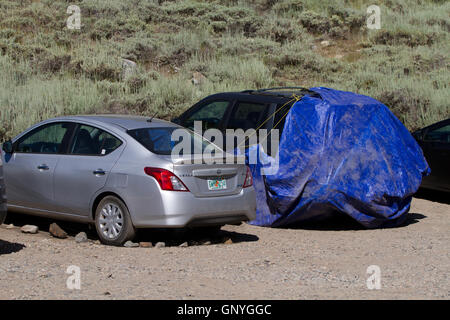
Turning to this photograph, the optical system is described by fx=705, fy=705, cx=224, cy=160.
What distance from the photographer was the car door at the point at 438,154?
39.4 ft

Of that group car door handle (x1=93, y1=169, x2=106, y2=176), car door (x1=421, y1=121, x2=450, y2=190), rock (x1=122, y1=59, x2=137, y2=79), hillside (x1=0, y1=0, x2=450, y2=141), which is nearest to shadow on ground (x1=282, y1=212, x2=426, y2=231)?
car door (x1=421, y1=121, x2=450, y2=190)

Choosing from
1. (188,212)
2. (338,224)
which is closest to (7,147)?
(188,212)

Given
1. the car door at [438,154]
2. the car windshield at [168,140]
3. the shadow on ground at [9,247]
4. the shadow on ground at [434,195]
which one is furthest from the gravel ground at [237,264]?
the shadow on ground at [434,195]

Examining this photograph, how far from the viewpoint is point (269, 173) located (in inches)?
389

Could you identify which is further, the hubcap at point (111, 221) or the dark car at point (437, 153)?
the dark car at point (437, 153)

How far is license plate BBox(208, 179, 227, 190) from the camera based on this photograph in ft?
26.9

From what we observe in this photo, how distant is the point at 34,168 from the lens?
8.94 metres

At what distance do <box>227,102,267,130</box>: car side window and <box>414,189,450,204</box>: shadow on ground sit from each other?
4381mm

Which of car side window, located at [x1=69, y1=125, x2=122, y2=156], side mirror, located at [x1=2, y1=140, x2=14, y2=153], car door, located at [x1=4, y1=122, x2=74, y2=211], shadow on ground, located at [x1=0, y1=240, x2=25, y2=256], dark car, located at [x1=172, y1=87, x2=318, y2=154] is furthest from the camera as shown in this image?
dark car, located at [x1=172, y1=87, x2=318, y2=154]

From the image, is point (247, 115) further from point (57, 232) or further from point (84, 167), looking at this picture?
point (57, 232)

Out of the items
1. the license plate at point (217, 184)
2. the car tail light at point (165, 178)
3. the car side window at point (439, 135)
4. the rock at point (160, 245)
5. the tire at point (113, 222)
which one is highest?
the car side window at point (439, 135)

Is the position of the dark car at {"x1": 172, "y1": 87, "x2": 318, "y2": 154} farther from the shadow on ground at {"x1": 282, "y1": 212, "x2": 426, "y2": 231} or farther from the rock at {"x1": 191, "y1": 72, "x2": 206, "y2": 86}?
the rock at {"x1": 191, "y1": 72, "x2": 206, "y2": 86}

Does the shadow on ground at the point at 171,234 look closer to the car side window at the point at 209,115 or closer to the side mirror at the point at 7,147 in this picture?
the side mirror at the point at 7,147

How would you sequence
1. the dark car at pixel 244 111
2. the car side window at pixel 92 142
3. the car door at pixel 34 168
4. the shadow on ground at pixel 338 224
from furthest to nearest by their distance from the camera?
the shadow on ground at pixel 338 224, the dark car at pixel 244 111, the car door at pixel 34 168, the car side window at pixel 92 142
